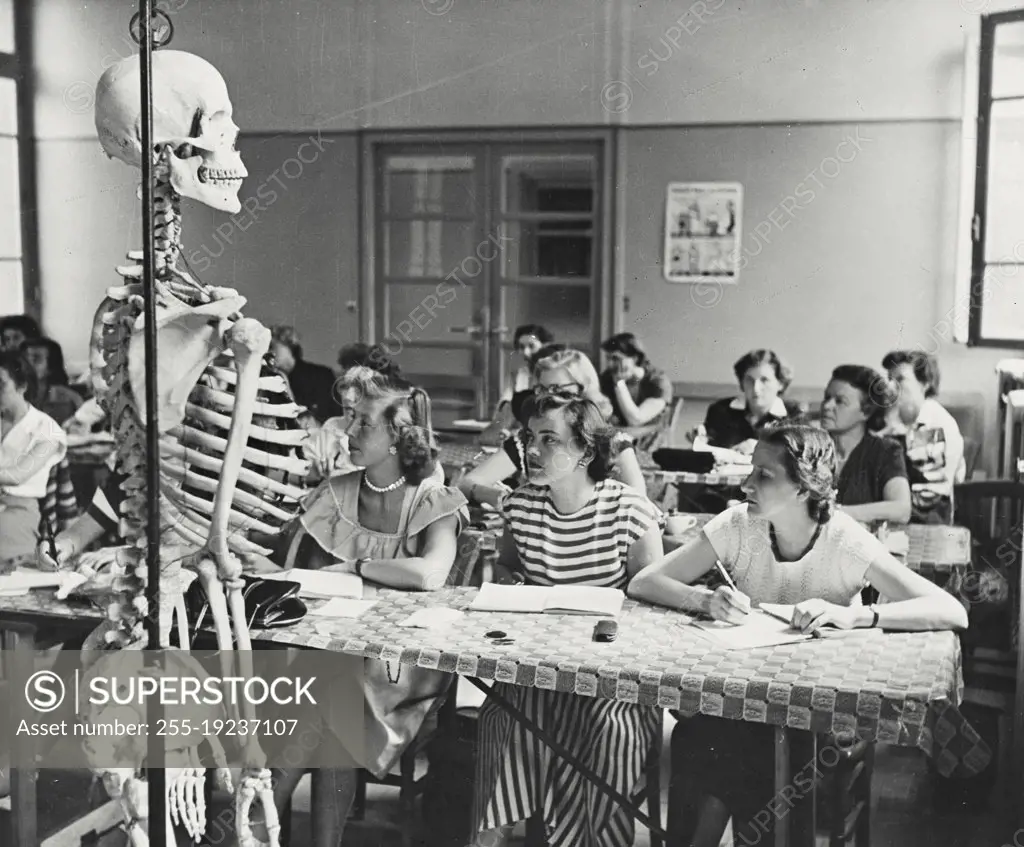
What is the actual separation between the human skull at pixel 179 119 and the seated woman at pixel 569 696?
1109 mm

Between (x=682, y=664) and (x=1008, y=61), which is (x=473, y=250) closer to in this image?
(x=1008, y=61)

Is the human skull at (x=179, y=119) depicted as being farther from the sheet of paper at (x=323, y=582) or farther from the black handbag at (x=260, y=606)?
the sheet of paper at (x=323, y=582)

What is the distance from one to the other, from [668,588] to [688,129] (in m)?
4.56

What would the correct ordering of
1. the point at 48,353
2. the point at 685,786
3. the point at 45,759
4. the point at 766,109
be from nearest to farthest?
the point at 685,786 → the point at 45,759 → the point at 48,353 → the point at 766,109

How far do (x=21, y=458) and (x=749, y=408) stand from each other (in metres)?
2.94

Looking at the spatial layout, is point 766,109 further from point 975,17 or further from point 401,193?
point 401,193

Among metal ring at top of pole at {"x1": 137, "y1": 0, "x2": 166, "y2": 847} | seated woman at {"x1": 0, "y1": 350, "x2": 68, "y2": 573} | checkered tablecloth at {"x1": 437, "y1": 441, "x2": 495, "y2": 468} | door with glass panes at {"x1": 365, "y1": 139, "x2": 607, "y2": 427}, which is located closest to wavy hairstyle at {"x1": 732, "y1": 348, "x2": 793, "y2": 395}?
checkered tablecloth at {"x1": 437, "y1": 441, "x2": 495, "y2": 468}

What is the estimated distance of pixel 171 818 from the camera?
2229mm

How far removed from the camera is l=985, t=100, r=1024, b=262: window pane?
199 inches

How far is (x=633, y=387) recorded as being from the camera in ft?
21.0

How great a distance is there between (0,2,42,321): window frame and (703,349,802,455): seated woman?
314cm

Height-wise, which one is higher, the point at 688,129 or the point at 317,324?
the point at 688,129

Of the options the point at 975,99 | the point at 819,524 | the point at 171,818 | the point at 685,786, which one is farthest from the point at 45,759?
the point at 975,99

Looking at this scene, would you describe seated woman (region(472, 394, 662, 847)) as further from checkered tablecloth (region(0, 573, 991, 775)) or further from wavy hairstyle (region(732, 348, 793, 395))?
wavy hairstyle (region(732, 348, 793, 395))
